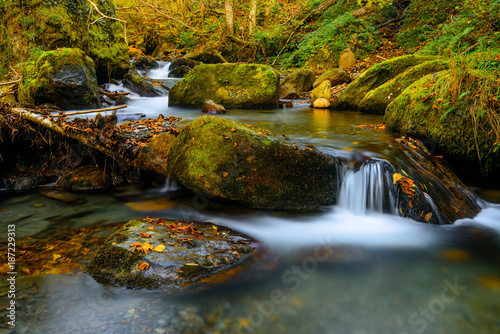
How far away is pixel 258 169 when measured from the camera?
3.77m

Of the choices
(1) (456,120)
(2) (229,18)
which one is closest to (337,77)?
(1) (456,120)

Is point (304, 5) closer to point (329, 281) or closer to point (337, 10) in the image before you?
point (337, 10)

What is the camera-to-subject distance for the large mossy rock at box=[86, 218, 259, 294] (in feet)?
8.06

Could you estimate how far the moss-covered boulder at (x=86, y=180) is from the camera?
185 inches

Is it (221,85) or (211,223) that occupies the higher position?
(221,85)

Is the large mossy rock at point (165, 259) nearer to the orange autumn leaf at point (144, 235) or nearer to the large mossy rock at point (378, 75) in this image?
the orange autumn leaf at point (144, 235)

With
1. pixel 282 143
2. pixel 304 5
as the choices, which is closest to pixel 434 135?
pixel 282 143

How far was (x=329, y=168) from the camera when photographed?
3.96 metres

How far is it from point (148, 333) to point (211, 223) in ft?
5.34

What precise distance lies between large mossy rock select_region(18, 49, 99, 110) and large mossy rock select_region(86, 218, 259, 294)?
7200 millimetres

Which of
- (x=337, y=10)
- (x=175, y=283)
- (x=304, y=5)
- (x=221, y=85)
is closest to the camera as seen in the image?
(x=175, y=283)

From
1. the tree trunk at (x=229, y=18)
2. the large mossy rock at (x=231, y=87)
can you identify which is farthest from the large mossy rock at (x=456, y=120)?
the tree trunk at (x=229, y=18)

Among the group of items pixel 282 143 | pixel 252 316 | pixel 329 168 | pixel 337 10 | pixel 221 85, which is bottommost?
pixel 252 316

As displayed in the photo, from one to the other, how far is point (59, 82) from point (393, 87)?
8.86m
